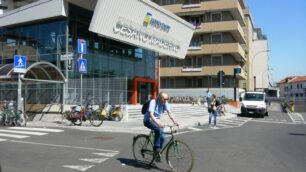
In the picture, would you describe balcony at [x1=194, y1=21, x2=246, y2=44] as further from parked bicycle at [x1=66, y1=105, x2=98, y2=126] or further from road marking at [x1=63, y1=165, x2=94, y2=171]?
road marking at [x1=63, y1=165, x2=94, y2=171]

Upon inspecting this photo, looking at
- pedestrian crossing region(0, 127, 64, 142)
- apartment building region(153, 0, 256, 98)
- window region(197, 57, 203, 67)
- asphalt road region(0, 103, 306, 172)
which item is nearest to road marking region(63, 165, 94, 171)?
asphalt road region(0, 103, 306, 172)

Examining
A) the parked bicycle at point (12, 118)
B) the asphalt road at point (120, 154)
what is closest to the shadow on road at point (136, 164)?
the asphalt road at point (120, 154)

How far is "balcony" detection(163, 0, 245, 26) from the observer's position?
53.1 m

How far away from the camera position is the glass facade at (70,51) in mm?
25906

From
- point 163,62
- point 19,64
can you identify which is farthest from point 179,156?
point 163,62

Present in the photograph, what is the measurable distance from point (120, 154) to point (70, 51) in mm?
17742

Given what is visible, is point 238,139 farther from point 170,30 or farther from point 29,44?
point 170,30

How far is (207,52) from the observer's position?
54750 millimetres

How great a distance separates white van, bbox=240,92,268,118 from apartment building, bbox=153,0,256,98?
1923 centimetres

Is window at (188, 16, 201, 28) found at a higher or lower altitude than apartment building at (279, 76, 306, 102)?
higher

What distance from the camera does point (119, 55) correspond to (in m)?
33.6

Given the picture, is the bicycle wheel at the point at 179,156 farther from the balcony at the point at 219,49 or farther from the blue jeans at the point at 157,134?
the balcony at the point at 219,49

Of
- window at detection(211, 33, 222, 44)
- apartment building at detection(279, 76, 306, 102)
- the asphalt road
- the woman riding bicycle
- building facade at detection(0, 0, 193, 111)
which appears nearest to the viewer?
the woman riding bicycle

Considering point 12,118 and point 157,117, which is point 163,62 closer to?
point 12,118
